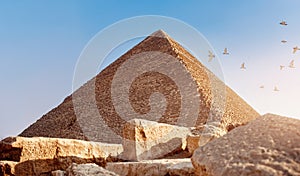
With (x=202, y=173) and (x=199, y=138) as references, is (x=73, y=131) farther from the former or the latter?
(x=202, y=173)

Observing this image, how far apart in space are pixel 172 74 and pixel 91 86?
37.2ft

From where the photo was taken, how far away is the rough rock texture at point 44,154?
384 centimetres

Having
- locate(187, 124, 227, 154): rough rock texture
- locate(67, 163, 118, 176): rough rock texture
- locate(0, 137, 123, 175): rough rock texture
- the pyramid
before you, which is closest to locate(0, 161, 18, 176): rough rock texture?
locate(0, 137, 123, 175): rough rock texture

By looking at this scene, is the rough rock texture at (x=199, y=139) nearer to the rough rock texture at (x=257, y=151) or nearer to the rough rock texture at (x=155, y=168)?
the rough rock texture at (x=155, y=168)

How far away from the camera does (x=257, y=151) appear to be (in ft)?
5.51

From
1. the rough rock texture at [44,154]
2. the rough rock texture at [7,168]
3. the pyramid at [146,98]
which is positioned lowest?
the rough rock texture at [7,168]

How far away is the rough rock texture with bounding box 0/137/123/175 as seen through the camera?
3.84 m

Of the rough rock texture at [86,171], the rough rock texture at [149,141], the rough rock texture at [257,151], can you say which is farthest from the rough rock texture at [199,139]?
the rough rock texture at [257,151]

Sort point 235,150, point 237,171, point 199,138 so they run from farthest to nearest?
point 199,138
point 235,150
point 237,171

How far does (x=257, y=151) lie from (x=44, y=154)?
9.30ft

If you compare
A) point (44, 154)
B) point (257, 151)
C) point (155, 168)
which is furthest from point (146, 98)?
point (257, 151)

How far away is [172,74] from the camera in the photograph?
39281 millimetres

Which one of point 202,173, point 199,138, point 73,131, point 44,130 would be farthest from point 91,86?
point 202,173

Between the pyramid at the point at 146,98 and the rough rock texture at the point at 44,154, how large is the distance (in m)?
22.8
